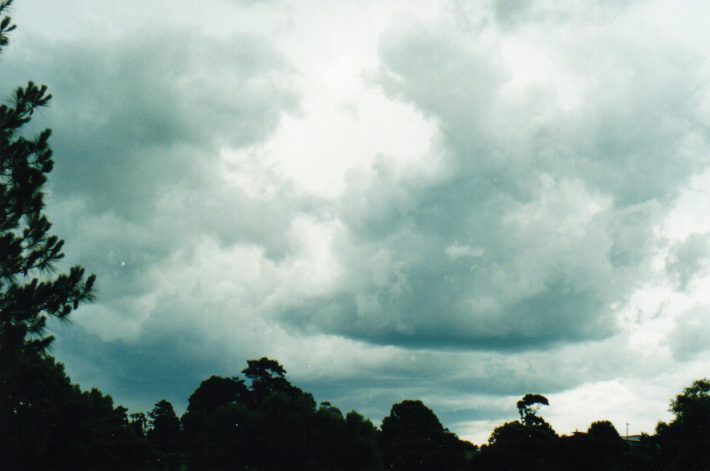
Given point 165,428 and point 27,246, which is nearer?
point 27,246

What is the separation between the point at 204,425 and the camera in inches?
2670

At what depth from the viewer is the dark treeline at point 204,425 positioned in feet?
83.9

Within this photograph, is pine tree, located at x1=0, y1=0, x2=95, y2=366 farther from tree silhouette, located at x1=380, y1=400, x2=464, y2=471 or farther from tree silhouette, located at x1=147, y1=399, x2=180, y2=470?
tree silhouette, located at x1=147, y1=399, x2=180, y2=470

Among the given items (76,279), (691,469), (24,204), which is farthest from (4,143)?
(691,469)

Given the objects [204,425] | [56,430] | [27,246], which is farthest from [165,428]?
[27,246]

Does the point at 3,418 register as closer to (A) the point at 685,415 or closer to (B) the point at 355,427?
(B) the point at 355,427

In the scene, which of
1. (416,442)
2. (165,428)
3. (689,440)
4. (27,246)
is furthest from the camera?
(165,428)

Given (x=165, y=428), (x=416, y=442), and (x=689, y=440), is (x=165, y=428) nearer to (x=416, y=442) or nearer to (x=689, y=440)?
(x=416, y=442)

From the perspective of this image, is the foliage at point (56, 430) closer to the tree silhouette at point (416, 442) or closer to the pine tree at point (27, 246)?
the pine tree at point (27, 246)

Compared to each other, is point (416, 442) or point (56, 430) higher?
point (416, 442)

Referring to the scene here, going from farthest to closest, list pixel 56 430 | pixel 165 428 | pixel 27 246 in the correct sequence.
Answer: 1. pixel 165 428
2. pixel 56 430
3. pixel 27 246

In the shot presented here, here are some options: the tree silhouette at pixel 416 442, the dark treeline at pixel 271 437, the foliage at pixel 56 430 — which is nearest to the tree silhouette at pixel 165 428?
the dark treeline at pixel 271 437

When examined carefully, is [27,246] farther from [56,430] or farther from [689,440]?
[689,440]

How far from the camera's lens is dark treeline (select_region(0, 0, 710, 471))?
2556 centimetres
